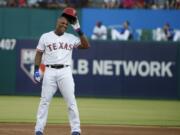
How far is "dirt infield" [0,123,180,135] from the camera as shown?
11830mm

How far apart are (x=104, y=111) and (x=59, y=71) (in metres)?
6.15

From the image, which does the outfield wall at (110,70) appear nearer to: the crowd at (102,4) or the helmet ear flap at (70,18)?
the crowd at (102,4)

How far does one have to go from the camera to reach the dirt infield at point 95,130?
11.8 m

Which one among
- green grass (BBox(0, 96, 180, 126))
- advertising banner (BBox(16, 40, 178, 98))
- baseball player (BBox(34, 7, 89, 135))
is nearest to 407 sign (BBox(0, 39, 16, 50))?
advertising banner (BBox(16, 40, 178, 98))

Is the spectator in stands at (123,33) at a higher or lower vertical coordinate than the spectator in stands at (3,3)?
lower

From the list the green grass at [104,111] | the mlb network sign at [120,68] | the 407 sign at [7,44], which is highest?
the 407 sign at [7,44]

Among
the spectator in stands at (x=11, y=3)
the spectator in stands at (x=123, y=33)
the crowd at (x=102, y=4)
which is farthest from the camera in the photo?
the spectator in stands at (x=11, y=3)

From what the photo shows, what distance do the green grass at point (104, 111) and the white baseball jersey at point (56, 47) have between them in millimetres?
3653

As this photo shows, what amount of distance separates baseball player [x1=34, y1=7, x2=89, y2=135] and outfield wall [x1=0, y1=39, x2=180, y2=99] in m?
9.46

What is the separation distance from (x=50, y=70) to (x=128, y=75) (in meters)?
9.78

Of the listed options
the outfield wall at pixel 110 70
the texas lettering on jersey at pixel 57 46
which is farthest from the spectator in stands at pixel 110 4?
the texas lettering on jersey at pixel 57 46

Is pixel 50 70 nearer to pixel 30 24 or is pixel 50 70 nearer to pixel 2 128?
pixel 2 128

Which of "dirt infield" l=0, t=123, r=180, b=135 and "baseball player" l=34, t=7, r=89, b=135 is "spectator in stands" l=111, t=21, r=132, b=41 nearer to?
"dirt infield" l=0, t=123, r=180, b=135

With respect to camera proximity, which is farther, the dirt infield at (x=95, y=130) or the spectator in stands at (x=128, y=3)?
the spectator in stands at (x=128, y=3)
